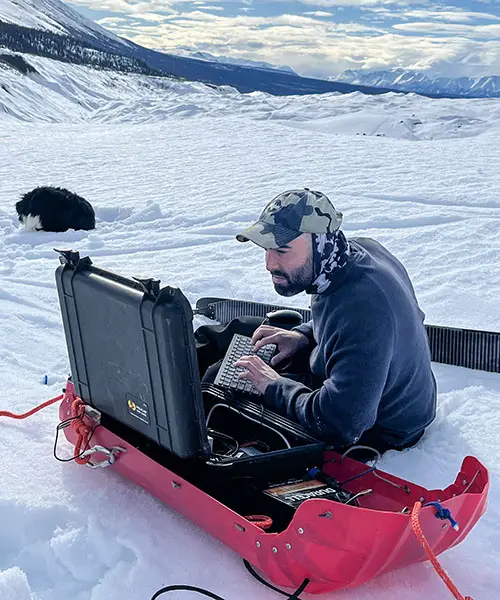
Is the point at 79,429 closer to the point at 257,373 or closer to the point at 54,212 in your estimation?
the point at 257,373

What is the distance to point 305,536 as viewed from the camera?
6.46 ft

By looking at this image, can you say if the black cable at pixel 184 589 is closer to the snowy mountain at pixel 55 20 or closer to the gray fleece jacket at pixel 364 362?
the gray fleece jacket at pixel 364 362

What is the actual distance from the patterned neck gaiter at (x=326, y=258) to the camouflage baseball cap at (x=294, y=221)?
33 mm

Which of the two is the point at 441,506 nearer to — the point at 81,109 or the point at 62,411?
the point at 62,411

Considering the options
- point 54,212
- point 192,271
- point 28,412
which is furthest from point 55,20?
point 28,412

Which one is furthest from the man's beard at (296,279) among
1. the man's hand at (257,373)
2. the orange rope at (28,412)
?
the orange rope at (28,412)

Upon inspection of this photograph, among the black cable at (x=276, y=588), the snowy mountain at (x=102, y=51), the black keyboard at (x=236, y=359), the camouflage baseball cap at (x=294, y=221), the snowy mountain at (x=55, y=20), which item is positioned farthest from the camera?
the snowy mountain at (x=55, y=20)

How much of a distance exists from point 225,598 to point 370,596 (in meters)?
0.44

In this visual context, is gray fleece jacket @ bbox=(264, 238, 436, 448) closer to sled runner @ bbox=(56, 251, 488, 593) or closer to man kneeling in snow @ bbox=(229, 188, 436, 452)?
man kneeling in snow @ bbox=(229, 188, 436, 452)

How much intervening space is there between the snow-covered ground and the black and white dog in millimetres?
217

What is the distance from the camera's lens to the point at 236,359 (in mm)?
3129

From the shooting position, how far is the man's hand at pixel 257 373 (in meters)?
2.78

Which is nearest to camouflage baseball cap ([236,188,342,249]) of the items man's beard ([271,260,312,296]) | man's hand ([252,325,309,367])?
man's beard ([271,260,312,296])

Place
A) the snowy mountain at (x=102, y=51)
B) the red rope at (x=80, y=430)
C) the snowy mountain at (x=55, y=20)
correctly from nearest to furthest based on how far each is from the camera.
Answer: the red rope at (x=80, y=430) → the snowy mountain at (x=102, y=51) → the snowy mountain at (x=55, y=20)
